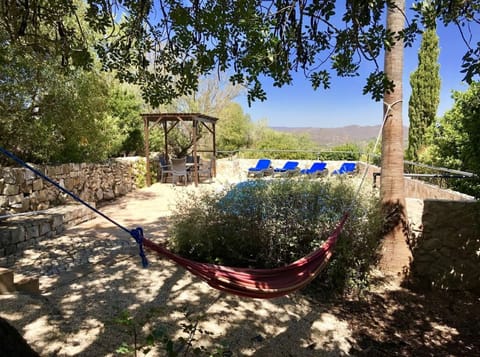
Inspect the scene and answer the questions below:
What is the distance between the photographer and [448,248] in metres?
3.47

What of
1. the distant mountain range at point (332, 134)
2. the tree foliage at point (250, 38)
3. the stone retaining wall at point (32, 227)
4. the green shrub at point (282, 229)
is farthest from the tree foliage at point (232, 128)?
the tree foliage at point (250, 38)

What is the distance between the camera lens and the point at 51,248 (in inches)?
157

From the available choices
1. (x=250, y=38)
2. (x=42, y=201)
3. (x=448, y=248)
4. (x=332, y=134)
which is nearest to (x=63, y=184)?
(x=42, y=201)

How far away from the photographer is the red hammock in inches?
76.4

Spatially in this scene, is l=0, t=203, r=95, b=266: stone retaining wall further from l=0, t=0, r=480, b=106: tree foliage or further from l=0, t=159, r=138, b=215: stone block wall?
l=0, t=0, r=480, b=106: tree foliage

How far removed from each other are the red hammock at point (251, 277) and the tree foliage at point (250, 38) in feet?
3.42

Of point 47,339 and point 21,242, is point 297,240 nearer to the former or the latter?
point 47,339

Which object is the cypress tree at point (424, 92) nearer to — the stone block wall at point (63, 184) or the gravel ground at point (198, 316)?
the gravel ground at point (198, 316)

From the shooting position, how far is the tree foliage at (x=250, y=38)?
5.67 feet

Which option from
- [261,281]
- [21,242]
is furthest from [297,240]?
[21,242]

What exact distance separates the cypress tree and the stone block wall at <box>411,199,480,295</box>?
767 cm

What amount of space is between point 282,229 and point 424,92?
925cm

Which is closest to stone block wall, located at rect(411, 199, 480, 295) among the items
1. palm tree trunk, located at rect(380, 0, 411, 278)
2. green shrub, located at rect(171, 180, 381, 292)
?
palm tree trunk, located at rect(380, 0, 411, 278)

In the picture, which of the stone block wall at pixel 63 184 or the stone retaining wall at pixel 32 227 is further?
the stone block wall at pixel 63 184
